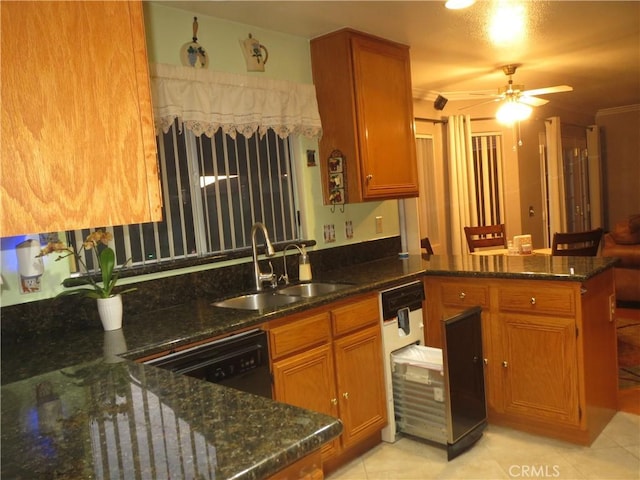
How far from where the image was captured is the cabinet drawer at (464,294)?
2.93 metres

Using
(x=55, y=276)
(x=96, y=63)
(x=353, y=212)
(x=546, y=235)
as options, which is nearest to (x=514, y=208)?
(x=546, y=235)

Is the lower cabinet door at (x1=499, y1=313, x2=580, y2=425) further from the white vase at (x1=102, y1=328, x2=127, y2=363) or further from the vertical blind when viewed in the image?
the vertical blind

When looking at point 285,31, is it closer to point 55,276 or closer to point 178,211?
point 178,211

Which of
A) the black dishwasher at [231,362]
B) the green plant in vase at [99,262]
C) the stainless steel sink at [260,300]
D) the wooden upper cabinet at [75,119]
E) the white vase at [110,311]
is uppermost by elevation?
the wooden upper cabinet at [75,119]

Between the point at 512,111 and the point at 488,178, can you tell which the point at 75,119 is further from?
the point at 488,178

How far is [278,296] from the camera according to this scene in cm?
287

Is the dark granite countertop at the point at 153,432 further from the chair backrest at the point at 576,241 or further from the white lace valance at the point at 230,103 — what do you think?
the chair backrest at the point at 576,241

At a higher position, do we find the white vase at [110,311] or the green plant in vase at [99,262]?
the green plant in vase at [99,262]

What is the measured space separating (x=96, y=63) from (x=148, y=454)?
881 millimetres

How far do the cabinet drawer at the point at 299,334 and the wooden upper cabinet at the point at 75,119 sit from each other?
3.50 ft

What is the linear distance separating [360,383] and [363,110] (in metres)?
1.60

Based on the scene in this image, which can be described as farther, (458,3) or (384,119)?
(384,119)

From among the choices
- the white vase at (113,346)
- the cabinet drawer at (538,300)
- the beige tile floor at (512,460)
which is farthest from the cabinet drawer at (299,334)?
the cabinet drawer at (538,300)

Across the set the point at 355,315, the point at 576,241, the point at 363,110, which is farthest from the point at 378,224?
the point at 576,241
